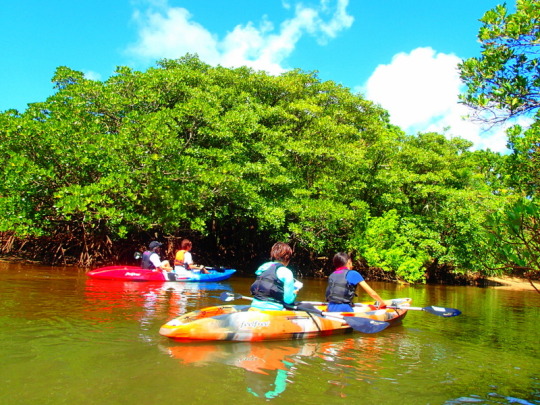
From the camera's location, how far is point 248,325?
217 inches

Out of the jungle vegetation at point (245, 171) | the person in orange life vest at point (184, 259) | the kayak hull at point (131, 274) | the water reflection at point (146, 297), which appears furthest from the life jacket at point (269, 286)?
the person in orange life vest at point (184, 259)

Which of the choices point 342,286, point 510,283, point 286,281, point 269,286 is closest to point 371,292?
point 342,286

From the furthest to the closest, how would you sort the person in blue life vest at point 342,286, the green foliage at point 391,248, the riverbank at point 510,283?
the riverbank at point 510,283 < the green foliage at point 391,248 < the person in blue life vest at point 342,286

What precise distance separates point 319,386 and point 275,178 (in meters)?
12.2

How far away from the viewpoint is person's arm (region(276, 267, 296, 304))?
5.84 meters

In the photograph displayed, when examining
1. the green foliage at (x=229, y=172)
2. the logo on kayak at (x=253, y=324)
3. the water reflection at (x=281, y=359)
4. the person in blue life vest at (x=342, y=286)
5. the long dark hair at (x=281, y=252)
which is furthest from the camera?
the green foliage at (x=229, y=172)

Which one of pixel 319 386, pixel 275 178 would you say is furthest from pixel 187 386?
pixel 275 178

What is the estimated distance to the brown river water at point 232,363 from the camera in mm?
3504

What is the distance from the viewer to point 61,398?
3.19 meters

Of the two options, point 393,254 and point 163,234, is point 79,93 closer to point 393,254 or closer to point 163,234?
point 163,234

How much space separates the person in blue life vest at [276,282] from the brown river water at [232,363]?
649 millimetres

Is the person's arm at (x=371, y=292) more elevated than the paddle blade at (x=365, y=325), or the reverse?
the person's arm at (x=371, y=292)

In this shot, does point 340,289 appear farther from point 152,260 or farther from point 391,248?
point 391,248

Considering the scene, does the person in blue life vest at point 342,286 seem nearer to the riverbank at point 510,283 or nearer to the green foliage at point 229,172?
the green foliage at point 229,172
